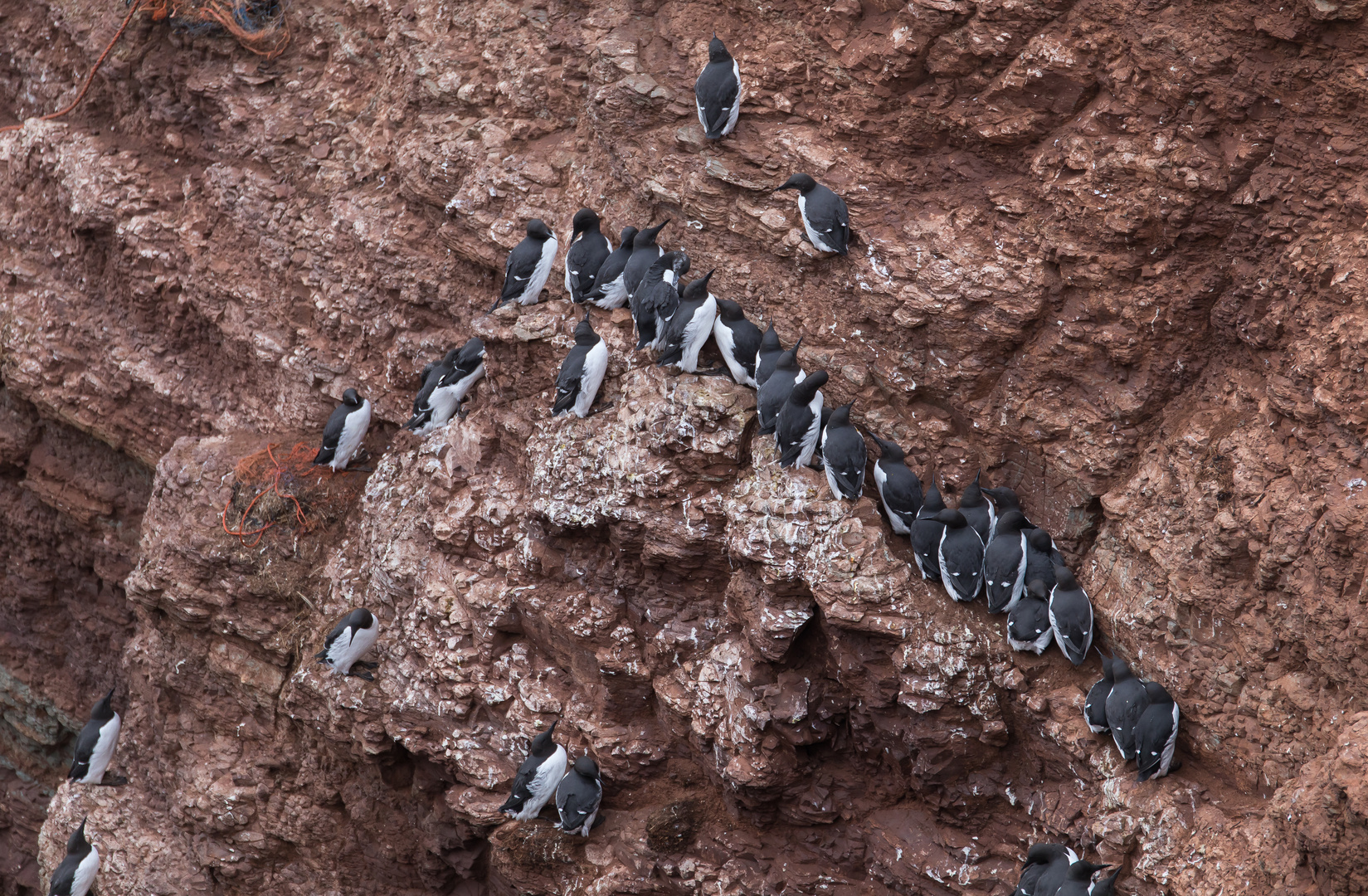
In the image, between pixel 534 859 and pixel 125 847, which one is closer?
pixel 534 859

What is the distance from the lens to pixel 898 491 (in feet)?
21.0

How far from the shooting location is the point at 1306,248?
18.2 feet

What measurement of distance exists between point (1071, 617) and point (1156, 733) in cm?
70

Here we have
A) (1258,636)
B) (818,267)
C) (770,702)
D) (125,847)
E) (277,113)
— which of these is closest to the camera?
(1258,636)

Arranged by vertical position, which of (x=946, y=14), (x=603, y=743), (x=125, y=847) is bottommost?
(x=125, y=847)

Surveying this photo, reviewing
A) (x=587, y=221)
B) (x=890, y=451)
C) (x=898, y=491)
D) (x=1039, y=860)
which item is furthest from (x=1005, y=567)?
(x=587, y=221)

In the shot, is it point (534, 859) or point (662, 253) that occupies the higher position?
point (662, 253)

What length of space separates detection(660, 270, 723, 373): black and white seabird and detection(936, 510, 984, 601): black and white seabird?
1753mm

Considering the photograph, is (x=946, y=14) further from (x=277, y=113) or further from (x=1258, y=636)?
(x=277, y=113)

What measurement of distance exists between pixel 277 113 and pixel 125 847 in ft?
19.8

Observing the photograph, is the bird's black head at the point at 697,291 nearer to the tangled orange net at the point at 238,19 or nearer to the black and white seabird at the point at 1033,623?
the black and white seabird at the point at 1033,623

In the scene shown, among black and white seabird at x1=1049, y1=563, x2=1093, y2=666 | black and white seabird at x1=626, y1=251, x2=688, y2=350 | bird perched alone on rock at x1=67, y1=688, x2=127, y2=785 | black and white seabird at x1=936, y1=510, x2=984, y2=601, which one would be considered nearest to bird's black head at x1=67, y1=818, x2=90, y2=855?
bird perched alone on rock at x1=67, y1=688, x2=127, y2=785

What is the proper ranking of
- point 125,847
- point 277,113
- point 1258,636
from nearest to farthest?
1. point 1258,636
2. point 125,847
3. point 277,113

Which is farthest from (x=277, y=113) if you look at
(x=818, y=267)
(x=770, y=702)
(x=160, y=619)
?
(x=770, y=702)
